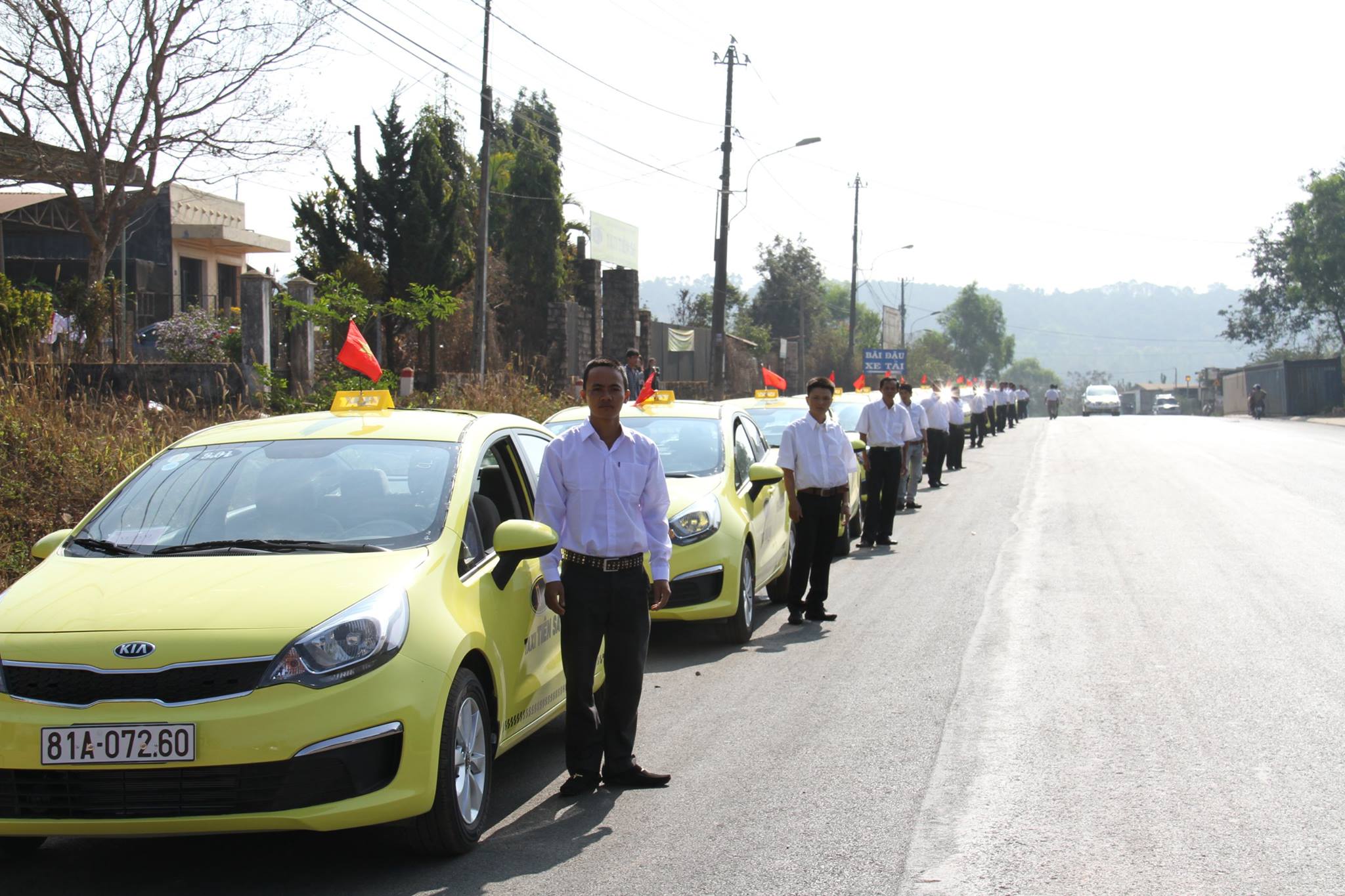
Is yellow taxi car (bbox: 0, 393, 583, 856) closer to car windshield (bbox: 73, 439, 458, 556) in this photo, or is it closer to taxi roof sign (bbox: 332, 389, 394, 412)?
car windshield (bbox: 73, 439, 458, 556)

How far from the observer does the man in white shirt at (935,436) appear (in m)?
21.2

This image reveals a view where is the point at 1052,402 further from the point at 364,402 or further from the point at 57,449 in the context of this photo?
the point at 364,402

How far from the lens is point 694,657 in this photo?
351 inches

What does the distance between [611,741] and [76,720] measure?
2.32 meters

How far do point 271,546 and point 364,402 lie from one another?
1586mm

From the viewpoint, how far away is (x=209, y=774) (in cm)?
425

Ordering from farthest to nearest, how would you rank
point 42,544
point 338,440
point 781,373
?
point 781,373 < point 338,440 < point 42,544

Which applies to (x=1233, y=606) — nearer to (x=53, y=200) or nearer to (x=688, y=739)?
(x=688, y=739)

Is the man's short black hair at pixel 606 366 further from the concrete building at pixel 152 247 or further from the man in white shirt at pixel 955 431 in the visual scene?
the concrete building at pixel 152 247

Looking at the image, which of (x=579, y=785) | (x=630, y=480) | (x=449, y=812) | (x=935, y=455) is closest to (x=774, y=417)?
(x=935, y=455)

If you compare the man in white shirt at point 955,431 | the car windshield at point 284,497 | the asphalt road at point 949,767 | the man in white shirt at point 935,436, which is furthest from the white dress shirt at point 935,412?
the car windshield at point 284,497

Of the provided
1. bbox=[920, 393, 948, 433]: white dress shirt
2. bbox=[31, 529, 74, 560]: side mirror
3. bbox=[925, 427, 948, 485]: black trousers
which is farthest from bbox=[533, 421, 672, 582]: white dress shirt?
bbox=[925, 427, 948, 485]: black trousers

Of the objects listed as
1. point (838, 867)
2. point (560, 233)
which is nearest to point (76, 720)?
point (838, 867)

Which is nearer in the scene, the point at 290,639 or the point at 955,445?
the point at 290,639
